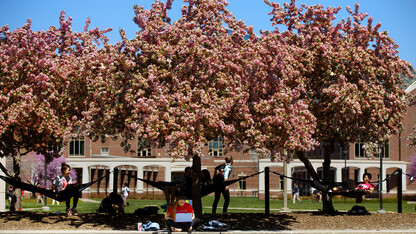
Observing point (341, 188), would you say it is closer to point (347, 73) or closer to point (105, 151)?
point (347, 73)

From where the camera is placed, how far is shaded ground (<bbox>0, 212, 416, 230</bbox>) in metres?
14.7

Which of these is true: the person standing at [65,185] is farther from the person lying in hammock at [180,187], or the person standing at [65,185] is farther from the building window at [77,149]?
the building window at [77,149]

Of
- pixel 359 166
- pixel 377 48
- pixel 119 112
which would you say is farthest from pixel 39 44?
pixel 359 166

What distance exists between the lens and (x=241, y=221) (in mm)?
15695

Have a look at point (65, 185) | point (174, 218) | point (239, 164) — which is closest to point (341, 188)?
point (174, 218)

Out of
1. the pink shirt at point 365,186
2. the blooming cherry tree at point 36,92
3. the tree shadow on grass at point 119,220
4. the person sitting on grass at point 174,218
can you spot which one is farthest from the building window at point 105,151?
the person sitting on grass at point 174,218

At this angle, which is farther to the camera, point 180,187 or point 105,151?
point 105,151

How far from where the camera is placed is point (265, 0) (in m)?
18.9

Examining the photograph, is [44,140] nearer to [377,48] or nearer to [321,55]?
[321,55]

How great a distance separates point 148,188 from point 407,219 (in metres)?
67.6

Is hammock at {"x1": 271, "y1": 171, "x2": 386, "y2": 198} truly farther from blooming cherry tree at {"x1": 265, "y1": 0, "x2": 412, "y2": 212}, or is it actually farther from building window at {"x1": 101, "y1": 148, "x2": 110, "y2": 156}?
building window at {"x1": 101, "y1": 148, "x2": 110, "y2": 156}

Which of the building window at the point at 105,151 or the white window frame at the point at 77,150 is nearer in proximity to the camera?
the white window frame at the point at 77,150

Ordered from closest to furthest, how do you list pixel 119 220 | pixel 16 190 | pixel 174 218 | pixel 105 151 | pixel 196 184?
pixel 174 218, pixel 119 220, pixel 196 184, pixel 16 190, pixel 105 151

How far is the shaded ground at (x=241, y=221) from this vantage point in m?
14.7
